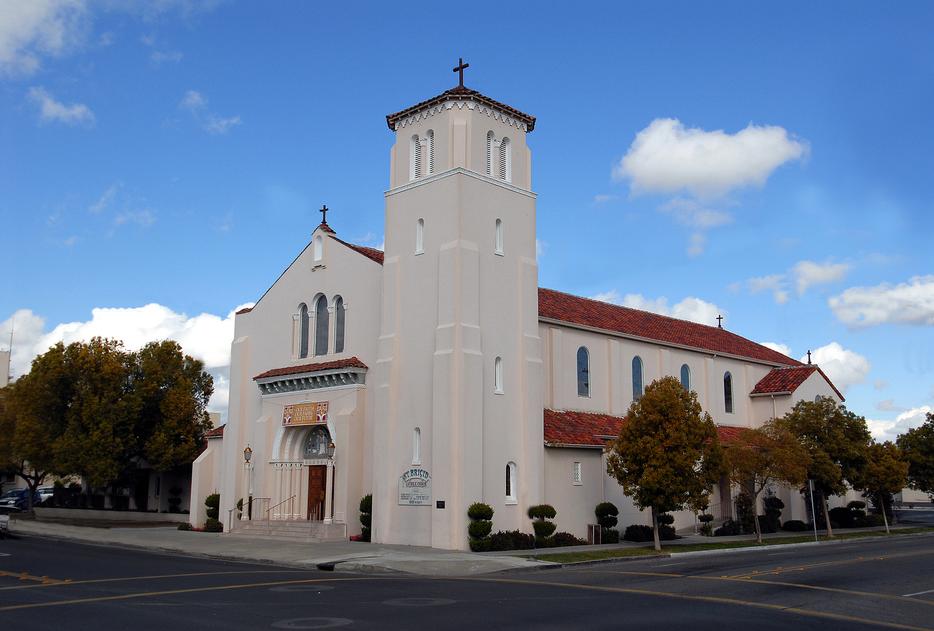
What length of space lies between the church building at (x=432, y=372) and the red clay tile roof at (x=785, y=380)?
11115mm

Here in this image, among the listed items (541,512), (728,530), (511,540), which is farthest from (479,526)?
(728,530)

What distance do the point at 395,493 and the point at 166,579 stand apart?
11.9 m

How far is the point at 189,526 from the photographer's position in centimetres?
4147

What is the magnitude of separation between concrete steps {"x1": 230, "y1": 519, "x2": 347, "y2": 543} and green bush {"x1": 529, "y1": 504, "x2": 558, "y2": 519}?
717cm

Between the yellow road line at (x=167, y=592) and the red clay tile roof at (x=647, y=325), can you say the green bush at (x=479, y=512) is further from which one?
the red clay tile roof at (x=647, y=325)

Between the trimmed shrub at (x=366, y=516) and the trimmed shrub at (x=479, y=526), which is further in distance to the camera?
the trimmed shrub at (x=366, y=516)

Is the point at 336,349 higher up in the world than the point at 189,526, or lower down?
higher up

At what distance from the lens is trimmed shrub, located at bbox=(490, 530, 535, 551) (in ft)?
97.0

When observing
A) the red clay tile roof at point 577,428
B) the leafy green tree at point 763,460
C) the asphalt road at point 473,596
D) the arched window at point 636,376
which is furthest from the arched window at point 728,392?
the asphalt road at point 473,596

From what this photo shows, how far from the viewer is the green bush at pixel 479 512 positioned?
2948 centimetres

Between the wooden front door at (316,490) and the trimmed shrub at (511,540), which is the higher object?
the wooden front door at (316,490)

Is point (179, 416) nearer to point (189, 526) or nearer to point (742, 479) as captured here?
point (189, 526)

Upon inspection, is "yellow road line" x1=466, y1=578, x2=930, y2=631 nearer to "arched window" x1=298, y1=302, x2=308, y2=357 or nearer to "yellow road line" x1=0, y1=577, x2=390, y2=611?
"yellow road line" x1=0, y1=577, x2=390, y2=611

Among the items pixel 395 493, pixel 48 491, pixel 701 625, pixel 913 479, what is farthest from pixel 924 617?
pixel 48 491
